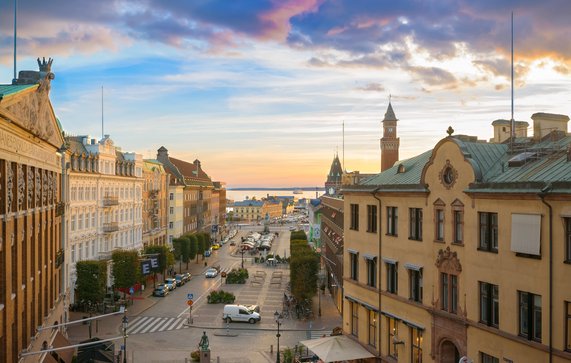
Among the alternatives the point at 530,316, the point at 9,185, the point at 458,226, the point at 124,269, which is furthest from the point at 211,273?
the point at 530,316

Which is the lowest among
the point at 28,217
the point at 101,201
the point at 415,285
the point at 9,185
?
the point at 415,285

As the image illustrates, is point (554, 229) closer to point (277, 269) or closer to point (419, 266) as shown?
point (419, 266)

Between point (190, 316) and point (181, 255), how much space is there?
126 ft

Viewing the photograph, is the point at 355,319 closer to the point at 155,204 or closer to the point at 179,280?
the point at 179,280

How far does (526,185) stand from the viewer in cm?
2345

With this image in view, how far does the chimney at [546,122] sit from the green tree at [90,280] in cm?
4193

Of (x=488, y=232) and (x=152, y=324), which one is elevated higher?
(x=488, y=232)

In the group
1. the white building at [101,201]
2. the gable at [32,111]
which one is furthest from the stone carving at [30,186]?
the white building at [101,201]

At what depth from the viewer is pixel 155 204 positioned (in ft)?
308

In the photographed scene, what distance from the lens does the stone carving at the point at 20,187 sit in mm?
23188

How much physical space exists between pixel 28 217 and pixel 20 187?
7.69 ft

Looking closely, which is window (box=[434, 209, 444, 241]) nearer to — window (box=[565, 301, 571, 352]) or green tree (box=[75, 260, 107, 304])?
window (box=[565, 301, 571, 352])

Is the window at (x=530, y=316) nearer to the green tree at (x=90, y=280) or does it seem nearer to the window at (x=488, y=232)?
the window at (x=488, y=232)

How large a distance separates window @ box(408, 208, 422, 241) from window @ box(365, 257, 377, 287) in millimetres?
4324
